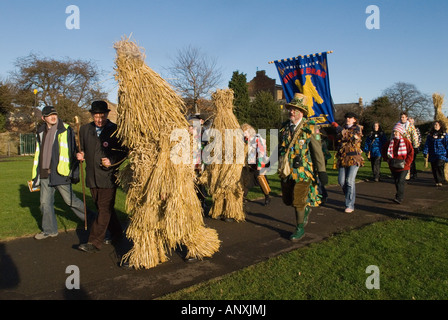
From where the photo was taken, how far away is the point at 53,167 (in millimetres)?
5848

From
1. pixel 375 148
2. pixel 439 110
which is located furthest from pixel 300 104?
pixel 439 110

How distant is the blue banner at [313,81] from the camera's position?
28.2 ft

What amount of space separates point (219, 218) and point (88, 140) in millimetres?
3029

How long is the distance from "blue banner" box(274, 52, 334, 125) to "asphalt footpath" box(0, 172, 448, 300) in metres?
2.35

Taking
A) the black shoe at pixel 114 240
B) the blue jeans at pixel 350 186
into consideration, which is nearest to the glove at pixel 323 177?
the blue jeans at pixel 350 186

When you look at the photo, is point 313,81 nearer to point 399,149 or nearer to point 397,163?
point 399,149

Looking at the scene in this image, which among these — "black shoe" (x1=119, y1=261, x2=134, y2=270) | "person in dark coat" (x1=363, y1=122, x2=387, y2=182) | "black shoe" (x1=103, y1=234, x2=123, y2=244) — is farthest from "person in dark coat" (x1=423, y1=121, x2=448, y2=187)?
"black shoe" (x1=119, y1=261, x2=134, y2=270)

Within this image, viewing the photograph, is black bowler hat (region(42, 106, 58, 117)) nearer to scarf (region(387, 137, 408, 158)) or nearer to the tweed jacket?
A: the tweed jacket

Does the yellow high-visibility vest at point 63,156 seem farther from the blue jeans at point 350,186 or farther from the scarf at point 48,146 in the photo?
the blue jeans at point 350,186

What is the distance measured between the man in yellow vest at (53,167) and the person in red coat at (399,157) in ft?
22.4

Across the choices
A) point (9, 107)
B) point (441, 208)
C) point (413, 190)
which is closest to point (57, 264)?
Answer: point (441, 208)

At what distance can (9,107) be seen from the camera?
40.6 metres

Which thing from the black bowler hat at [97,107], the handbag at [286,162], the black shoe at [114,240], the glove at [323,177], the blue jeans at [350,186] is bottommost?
the black shoe at [114,240]

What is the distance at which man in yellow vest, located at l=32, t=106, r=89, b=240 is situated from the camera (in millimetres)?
5859
